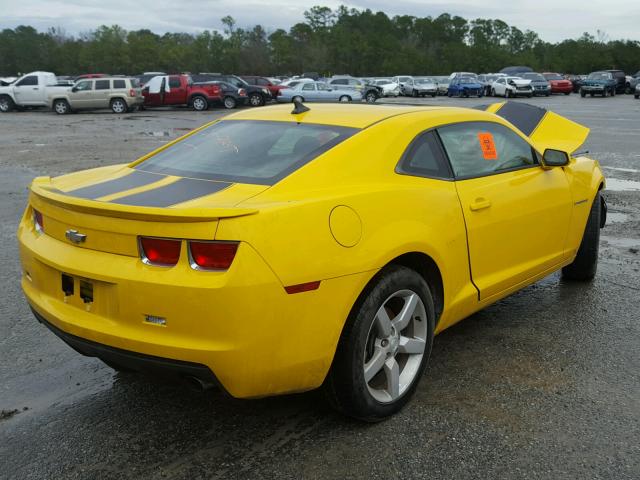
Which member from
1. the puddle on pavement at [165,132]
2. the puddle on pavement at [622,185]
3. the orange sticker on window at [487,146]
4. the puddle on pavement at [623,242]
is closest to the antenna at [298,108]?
the orange sticker on window at [487,146]

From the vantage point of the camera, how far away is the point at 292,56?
9288 centimetres

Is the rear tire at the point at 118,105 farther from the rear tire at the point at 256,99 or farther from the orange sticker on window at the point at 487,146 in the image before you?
the orange sticker on window at the point at 487,146

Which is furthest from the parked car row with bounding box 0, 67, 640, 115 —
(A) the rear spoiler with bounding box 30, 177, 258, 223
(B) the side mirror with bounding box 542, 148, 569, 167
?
(A) the rear spoiler with bounding box 30, 177, 258, 223

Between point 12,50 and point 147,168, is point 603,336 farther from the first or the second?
point 12,50

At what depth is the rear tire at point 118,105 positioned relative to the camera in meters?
30.5

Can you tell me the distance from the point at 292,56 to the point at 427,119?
93.0m

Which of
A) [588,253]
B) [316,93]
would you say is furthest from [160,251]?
[316,93]

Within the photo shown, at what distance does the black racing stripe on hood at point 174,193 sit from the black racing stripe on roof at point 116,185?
0.57 ft

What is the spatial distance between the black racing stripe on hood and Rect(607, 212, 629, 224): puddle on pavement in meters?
5.76

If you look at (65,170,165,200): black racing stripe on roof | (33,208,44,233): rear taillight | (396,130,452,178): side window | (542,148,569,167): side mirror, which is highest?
(396,130,452,178): side window

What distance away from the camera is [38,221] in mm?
3309

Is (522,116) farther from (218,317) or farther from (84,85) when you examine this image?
(84,85)

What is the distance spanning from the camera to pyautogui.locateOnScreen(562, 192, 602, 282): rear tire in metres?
5.05

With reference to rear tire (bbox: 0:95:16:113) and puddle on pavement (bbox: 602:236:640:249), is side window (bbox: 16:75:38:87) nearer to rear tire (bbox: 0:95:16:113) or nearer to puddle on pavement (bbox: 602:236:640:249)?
rear tire (bbox: 0:95:16:113)
